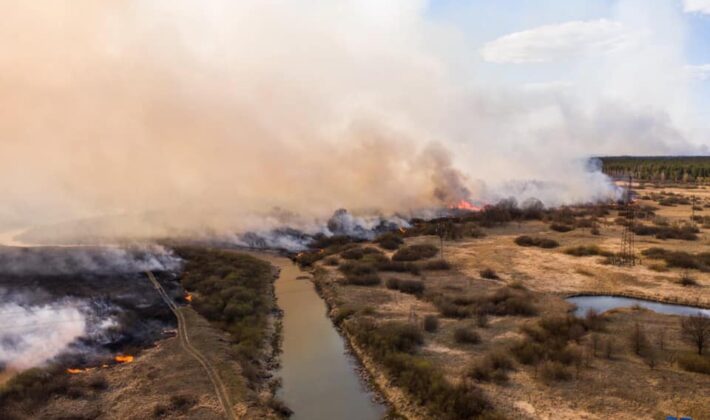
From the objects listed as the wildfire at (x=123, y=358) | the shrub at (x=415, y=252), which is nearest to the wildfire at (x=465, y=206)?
the shrub at (x=415, y=252)

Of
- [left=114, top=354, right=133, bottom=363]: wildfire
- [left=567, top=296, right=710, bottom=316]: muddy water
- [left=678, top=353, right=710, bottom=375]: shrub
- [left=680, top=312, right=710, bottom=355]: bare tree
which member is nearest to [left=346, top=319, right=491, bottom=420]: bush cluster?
[left=678, top=353, right=710, bottom=375]: shrub

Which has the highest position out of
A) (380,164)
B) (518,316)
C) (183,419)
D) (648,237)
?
(380,164)

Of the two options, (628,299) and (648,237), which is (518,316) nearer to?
(628,299)

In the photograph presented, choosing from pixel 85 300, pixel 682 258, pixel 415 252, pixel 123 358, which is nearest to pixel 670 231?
pixel 682 258

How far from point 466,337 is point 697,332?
37.9 ft

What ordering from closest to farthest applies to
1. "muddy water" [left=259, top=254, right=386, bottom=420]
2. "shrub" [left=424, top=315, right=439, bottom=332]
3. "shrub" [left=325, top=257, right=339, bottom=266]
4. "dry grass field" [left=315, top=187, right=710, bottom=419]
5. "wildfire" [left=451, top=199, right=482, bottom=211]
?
"dry grass field" [left=315, top=187, right=710, bottom=419]
"muddy water" [left=259, top=254, right=386, bottom=420]
"shrub" [left=424, top=315, right=439, bottom=332]
"shrub" [left=325, top=257, right=339, bottom=266]
"wildfire" [left=451, top=199, right=482, bottom=211]

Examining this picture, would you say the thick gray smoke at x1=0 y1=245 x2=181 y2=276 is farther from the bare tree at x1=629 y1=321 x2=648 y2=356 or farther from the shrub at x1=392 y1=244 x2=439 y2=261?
the bare tree at x1=629 y1=321 x2=648 y2=356

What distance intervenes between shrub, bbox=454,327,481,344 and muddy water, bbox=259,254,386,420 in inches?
233

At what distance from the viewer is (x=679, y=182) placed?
138 m

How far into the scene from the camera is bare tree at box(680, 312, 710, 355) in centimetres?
2580

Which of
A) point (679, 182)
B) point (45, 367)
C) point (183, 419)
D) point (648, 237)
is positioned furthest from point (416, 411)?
point (679, 182)

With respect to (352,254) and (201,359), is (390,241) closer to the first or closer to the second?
(352,254)

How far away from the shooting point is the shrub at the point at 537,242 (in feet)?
180

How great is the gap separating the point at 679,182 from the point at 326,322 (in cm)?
13847
